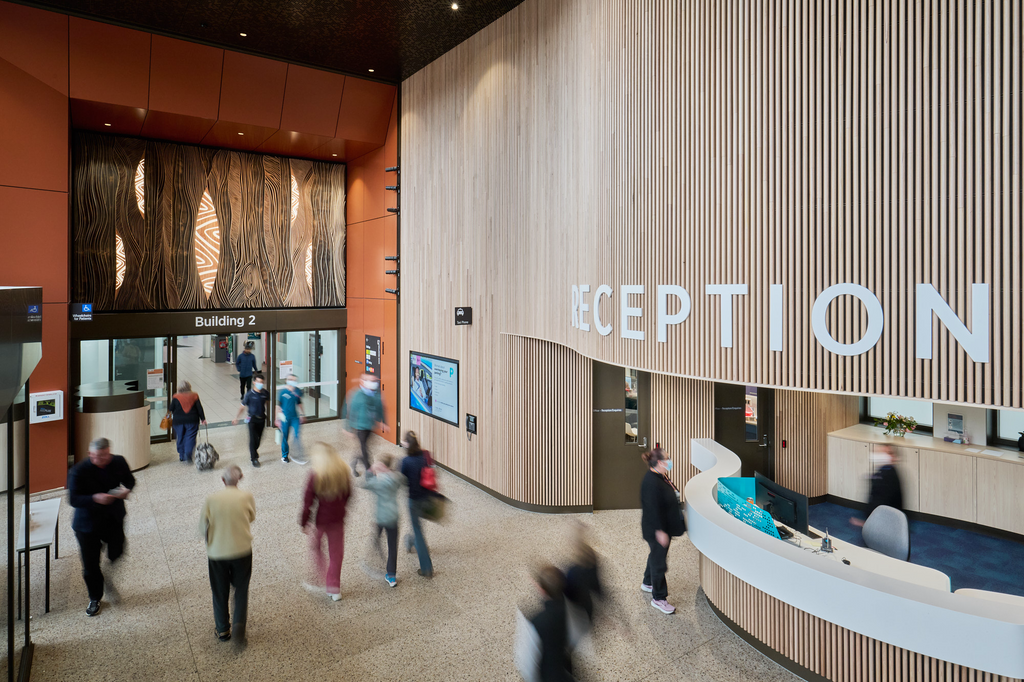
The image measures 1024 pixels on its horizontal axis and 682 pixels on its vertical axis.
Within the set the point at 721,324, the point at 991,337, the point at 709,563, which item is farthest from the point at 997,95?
the point at 709,563

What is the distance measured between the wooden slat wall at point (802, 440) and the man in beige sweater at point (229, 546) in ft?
23.5

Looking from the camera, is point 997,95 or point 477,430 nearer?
point 997,95

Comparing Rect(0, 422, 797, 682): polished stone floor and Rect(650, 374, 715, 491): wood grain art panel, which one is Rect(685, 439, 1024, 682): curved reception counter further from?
Rect(650, 374, 715, 491): wood grain art panel

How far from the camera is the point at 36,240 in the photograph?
841 centimetres

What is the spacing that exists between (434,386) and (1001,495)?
805 cm

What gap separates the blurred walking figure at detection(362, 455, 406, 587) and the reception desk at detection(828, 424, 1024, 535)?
585cm

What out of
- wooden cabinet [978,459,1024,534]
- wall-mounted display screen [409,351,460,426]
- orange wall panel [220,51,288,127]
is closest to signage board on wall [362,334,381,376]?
wall-mounted display screen [409,351,460,426]

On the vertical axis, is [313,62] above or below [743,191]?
above

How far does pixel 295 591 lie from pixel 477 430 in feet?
12.4

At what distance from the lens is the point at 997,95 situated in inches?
128

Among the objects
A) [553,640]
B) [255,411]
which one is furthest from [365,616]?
[255,411]

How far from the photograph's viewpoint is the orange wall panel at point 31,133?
26.8ft

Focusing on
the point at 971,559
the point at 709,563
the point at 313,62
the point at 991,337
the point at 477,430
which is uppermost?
the point at 313,62

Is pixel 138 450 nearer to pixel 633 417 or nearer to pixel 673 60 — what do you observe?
pixel 633 417
